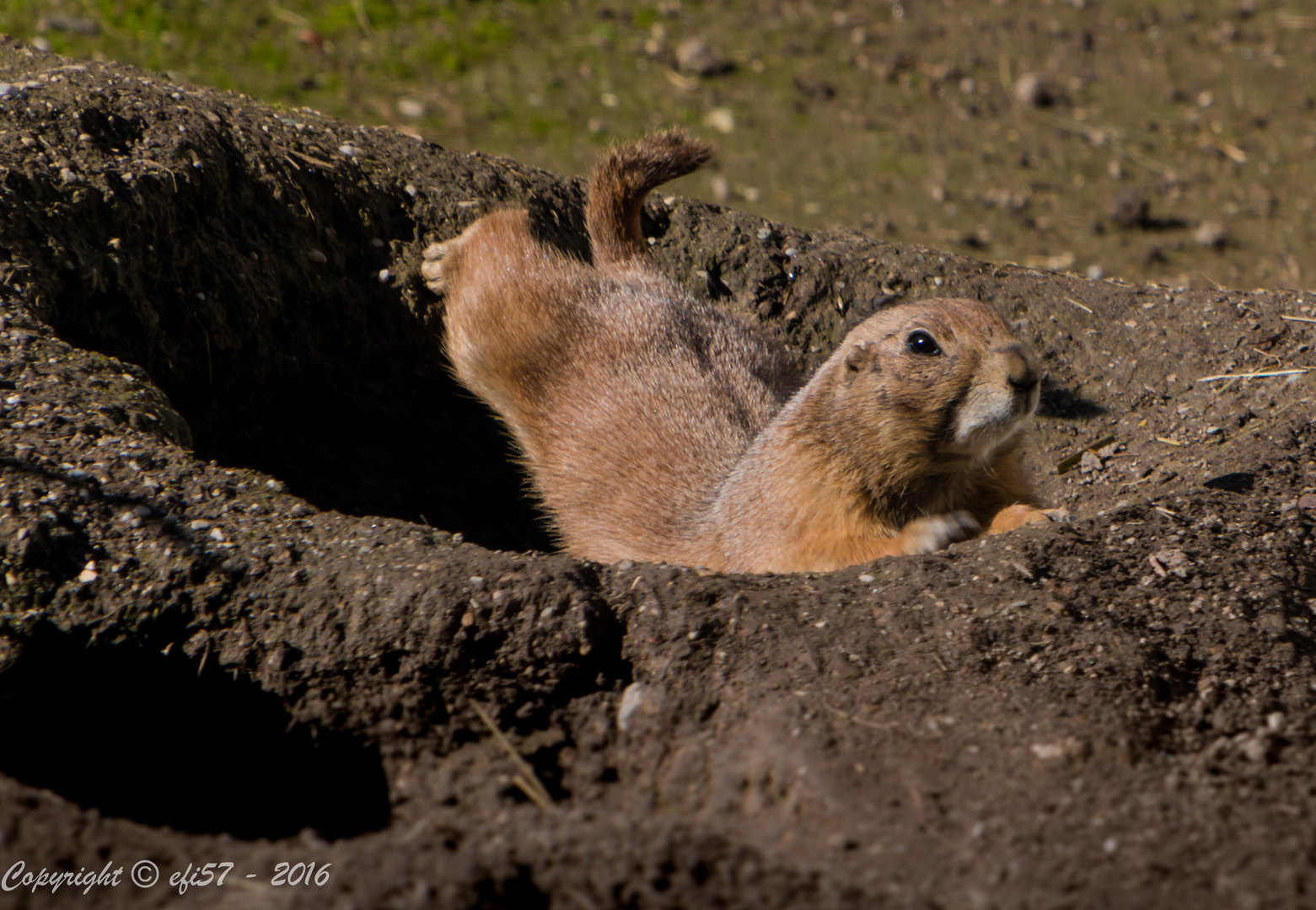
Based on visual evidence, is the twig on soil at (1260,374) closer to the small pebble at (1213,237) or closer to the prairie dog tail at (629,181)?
the prairie dog tail at (629,181)

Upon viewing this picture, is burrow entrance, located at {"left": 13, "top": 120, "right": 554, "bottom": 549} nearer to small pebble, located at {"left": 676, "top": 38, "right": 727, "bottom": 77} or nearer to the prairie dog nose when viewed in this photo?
the prairie dog nose

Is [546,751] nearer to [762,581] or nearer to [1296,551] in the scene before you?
[762,581]

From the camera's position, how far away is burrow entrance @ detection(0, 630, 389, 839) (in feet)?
8.20

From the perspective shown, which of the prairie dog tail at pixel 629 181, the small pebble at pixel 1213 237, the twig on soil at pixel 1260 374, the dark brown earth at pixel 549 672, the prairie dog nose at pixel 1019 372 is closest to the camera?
the dark brown earth at pixel 549 672

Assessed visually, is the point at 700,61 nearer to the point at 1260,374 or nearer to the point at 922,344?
the point at 1260,374

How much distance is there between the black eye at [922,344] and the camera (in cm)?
333

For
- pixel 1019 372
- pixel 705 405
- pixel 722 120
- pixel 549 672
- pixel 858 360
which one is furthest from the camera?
pixel 722 120

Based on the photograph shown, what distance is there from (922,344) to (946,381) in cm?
15

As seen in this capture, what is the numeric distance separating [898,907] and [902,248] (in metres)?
4.27

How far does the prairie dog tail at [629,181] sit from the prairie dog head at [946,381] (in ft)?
6.08

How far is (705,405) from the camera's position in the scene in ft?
15.0

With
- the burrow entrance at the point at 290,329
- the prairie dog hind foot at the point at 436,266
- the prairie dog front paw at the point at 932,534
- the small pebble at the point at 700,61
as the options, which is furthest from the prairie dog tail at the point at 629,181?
the small pebble at the point at 700,61

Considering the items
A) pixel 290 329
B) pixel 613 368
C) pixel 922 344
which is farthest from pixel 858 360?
pixel 290 329

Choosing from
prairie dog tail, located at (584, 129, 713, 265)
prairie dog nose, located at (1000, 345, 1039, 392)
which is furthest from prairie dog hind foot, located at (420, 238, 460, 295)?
prairie dog nose, located at (1000, 345, 1039, 392)
